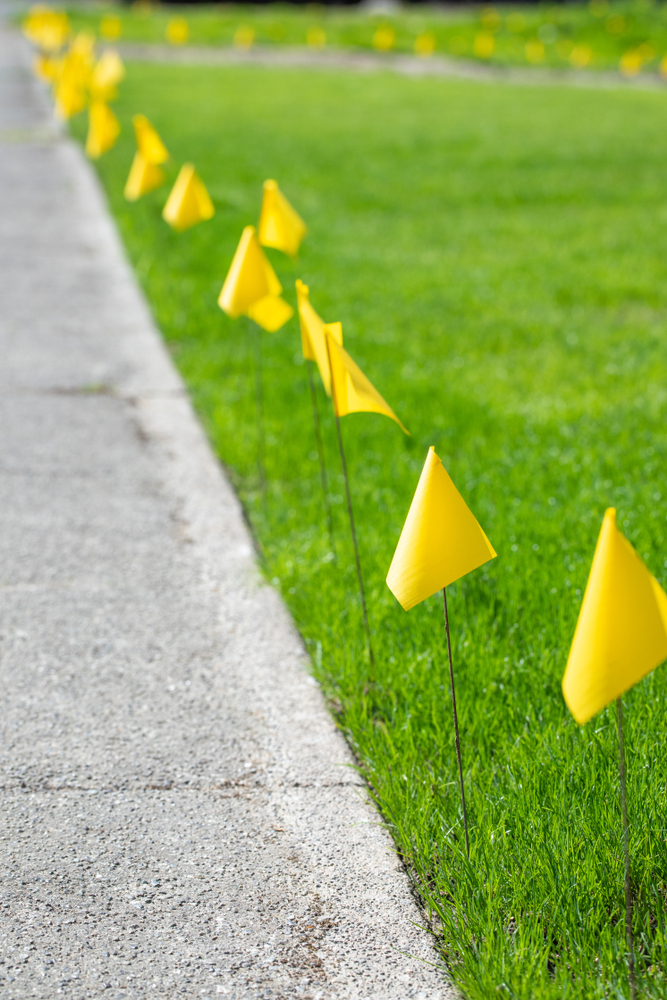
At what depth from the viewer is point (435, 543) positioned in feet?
5.42

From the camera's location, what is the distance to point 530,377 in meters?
4.42

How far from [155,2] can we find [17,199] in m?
29.5

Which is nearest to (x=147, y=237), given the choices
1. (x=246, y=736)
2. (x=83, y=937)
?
(x=246, y=736)

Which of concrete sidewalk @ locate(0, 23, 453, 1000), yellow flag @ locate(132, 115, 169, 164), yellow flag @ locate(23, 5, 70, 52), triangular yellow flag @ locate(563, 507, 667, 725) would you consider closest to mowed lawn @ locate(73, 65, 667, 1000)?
concrete sidewalk @ locate(0, 23, 453, 1000)

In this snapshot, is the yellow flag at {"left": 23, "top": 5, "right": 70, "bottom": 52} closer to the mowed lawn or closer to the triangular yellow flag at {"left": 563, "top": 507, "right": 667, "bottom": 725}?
the mowed lawn

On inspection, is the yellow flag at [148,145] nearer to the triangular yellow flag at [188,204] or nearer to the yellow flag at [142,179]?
the yellow flag at [142,179]

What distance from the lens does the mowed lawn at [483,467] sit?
179 cm

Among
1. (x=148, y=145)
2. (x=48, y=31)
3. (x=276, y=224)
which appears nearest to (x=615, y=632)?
(x=276, y=224)

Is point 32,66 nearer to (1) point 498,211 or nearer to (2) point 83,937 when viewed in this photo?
(1) point 498,211

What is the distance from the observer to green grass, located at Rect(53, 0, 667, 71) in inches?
798

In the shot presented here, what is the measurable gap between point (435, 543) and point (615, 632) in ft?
1.24

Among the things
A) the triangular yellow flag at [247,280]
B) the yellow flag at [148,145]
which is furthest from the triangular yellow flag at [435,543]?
the yellow flag at [148,145]

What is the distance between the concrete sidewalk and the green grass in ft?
59.2

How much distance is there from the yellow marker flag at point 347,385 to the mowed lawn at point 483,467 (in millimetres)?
725
